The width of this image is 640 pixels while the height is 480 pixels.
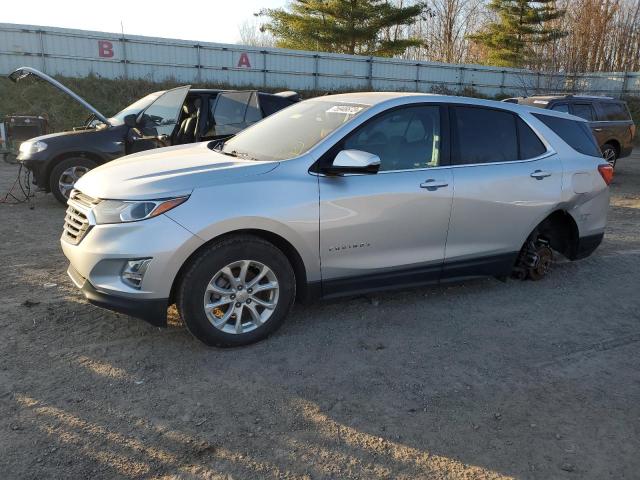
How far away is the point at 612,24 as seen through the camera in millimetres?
34094

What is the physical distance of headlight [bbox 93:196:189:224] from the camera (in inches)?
132

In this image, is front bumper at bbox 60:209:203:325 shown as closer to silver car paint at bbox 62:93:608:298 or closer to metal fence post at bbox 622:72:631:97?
silver car paint at bbox 62:93:608:298

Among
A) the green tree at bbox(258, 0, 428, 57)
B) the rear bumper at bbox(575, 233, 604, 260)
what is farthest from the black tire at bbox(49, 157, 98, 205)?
the green tree at bbox(258, 0, 428, 57)

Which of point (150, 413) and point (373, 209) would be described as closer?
point (150, 413)

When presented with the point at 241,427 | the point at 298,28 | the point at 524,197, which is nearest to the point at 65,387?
the point at 241,427

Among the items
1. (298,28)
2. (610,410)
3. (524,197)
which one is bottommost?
(610,410)

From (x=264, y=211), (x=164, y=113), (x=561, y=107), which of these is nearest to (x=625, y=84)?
(x=561, y=107)

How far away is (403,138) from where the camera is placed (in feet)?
13.9

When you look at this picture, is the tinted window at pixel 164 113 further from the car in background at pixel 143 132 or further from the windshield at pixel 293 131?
the windshield at pixel 293 131

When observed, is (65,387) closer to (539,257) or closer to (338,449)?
(338,449)

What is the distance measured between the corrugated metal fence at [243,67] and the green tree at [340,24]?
5566 millimetres

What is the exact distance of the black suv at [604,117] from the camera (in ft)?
38.0

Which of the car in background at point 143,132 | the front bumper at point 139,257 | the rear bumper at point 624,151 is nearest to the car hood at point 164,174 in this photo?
the front bumper at point 139,257

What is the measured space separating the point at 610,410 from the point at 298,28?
31422 mm
